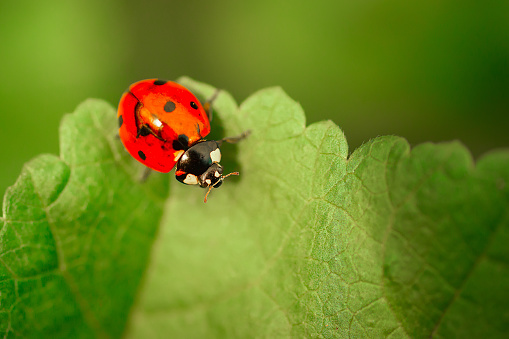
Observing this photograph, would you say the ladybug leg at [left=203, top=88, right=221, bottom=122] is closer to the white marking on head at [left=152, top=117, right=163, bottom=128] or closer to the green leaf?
the green leaf

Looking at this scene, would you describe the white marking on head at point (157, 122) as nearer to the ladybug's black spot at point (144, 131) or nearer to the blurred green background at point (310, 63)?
the ladybug's black spot at point (144, 131)

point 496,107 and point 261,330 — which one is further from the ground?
point 496,107

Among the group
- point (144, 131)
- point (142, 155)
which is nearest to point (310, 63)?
point (144, 131)

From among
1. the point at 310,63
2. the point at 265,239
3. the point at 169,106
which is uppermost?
the point at 310,63

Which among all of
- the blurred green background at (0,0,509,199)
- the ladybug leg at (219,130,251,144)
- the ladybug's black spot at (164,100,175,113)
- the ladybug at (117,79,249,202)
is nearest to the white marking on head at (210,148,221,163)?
the ladybug at (117,79,249,202)

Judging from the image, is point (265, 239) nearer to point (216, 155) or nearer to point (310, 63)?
point (216, 155)

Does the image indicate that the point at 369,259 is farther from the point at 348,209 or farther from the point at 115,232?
the point at 115,232

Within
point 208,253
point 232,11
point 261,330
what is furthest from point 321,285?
point 232,11
